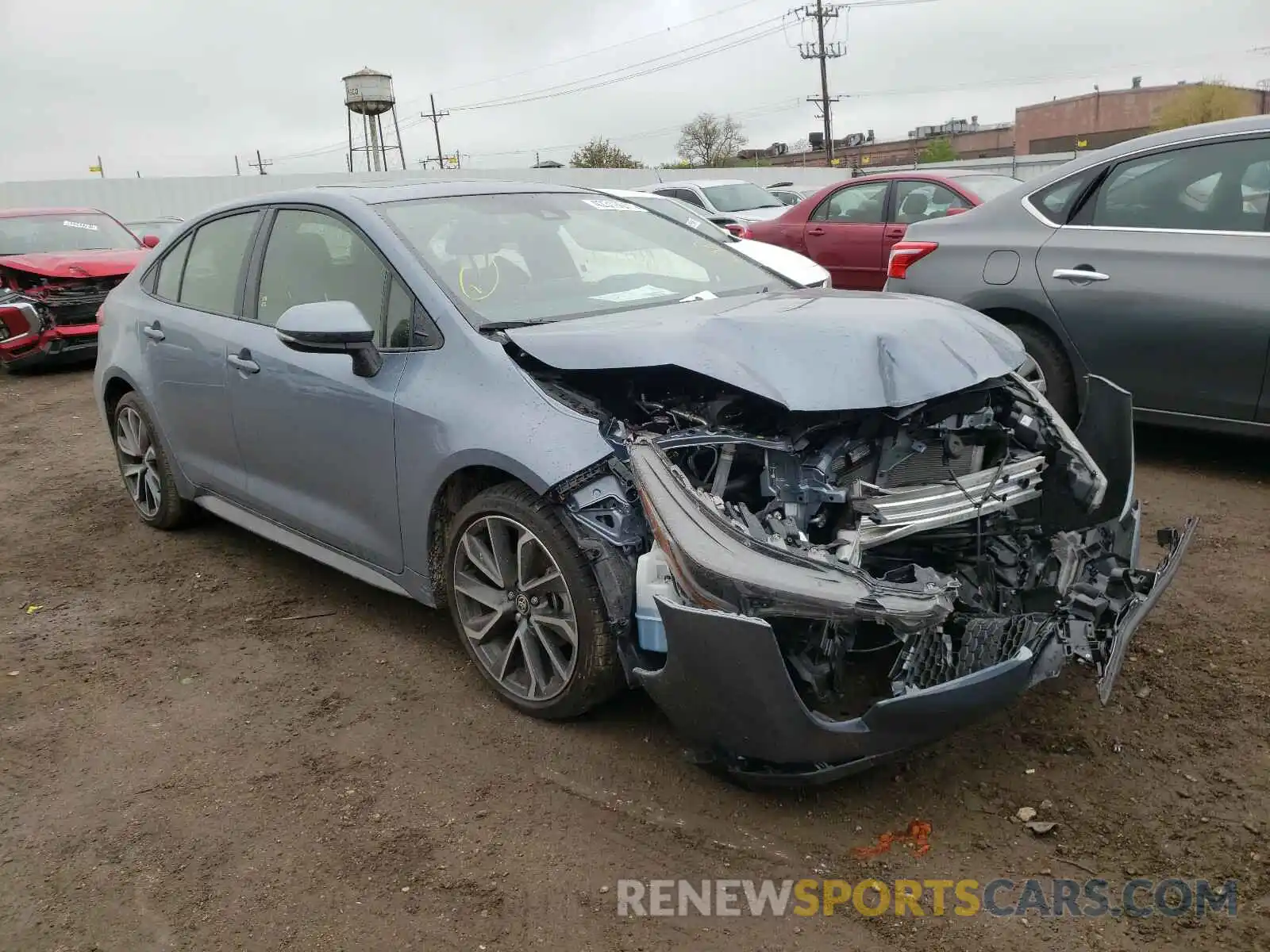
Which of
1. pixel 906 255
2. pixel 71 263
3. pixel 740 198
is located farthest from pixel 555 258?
pixel 740 198

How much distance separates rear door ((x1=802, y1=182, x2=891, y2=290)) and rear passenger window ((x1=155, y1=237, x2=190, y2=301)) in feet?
22.2

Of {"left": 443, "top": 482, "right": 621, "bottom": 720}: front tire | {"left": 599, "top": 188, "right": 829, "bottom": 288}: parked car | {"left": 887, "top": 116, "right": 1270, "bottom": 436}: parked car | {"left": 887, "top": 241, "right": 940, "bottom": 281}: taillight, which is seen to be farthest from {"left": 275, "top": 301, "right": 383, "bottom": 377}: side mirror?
{"left": 599, "top": 188, "right": 829, "bottom": 288}: parked car

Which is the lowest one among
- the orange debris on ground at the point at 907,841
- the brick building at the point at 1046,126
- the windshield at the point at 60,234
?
the orange debris on ground at the point at 907,841

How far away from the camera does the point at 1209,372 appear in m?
4.75

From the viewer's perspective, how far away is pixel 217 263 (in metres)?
4.42

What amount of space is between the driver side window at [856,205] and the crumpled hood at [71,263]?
278 inches

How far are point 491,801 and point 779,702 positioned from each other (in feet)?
3.13

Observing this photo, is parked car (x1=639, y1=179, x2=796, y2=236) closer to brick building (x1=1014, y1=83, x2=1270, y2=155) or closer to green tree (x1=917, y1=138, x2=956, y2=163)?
green tree (x1=917, y1=138, x2=956, y2=163)

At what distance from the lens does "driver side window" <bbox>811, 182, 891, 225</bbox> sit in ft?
33.6

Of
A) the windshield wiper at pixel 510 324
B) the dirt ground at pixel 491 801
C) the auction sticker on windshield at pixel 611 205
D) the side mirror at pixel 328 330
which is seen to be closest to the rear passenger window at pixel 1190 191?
the dirt ground at pixel 491 801

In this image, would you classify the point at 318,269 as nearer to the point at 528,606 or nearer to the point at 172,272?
the point at 172,272

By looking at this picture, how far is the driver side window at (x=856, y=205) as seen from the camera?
10.2 meters

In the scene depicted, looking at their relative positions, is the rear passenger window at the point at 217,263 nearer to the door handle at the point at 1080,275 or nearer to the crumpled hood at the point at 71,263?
the door handle at the point at 1080,275

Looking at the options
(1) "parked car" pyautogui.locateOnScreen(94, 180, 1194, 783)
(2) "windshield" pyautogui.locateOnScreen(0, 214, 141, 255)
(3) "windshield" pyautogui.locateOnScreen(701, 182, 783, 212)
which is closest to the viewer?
(1) "parked car" pyautogui.locateOnScreen(94, 180, 1194, 783)
